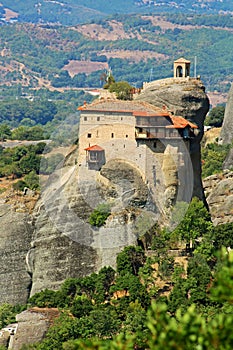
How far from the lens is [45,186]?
5188cm

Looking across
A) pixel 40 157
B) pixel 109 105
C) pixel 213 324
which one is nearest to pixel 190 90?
pixel 109 105

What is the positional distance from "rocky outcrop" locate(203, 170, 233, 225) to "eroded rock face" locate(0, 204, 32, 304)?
8.27 meters

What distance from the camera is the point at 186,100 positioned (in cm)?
4862

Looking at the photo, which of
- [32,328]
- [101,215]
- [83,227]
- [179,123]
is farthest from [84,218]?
[32,328]

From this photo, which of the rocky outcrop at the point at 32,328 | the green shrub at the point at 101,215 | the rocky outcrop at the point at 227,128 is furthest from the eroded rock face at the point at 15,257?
the rocky outcrop at the point at 227,128

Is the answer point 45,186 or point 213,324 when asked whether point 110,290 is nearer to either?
point 45,186

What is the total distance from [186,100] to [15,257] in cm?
942

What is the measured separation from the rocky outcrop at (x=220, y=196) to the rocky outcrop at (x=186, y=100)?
11.1ft

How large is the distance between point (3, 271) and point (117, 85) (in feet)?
31.9

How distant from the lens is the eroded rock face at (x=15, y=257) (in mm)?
49125

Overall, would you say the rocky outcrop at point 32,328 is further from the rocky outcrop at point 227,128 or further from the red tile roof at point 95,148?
the rocky outcrop at point 227,128

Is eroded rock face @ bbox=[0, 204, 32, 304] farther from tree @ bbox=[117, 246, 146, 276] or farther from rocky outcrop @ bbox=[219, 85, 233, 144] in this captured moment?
rocky outcrop @ bbox=[219, 85, 233, 144]

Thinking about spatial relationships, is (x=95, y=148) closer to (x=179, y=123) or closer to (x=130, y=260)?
(x=179, y=123)

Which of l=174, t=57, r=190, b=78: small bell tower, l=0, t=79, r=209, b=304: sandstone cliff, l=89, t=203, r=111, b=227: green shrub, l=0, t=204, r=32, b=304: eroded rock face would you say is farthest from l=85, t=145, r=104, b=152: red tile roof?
l=174, t=57, r=190, b=78: small bell tower
